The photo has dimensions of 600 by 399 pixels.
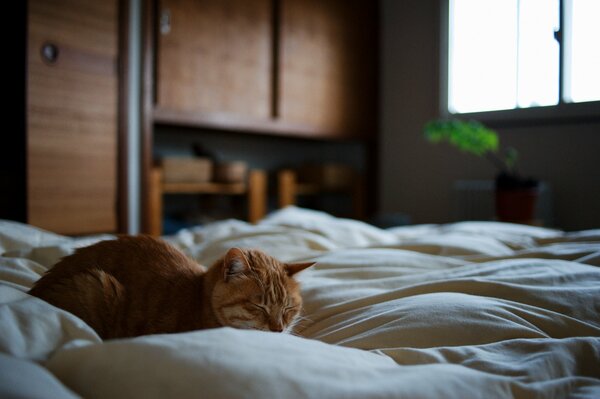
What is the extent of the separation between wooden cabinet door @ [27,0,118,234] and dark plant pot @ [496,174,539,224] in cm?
207

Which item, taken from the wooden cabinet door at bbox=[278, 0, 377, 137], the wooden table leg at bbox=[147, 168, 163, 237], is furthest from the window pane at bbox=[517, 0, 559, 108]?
the wooden table leg at bbox=[147, 168, 163, 237]

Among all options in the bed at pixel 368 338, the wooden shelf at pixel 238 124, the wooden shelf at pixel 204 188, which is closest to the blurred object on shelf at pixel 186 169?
the wooden shelf at pixel 204 188

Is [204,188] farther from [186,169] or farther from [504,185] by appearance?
[504,185]

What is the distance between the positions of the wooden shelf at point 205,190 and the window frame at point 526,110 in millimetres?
1509

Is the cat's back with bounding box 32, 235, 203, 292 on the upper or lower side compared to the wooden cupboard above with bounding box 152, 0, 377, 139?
lower

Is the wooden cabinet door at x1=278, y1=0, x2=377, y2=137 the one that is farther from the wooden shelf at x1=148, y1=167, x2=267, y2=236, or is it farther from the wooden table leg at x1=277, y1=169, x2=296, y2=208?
the wooden shelf at x1=148, y1=167, x2=267, y2=236

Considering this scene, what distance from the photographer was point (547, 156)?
10.8 feet

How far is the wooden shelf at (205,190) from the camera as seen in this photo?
2.72m

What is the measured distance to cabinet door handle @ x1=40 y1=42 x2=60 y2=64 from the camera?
2.28 metres

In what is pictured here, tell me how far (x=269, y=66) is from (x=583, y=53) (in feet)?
6.38

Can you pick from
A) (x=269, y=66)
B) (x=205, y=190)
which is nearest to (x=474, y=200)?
(x=269, y=66)

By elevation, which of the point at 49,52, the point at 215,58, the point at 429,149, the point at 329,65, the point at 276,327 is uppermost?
the point at 329,65

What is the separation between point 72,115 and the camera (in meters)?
2.40

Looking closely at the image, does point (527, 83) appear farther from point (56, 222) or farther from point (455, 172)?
Answer: point (56, 222)
